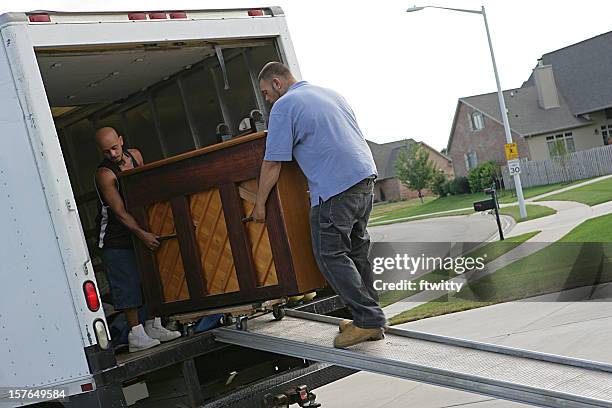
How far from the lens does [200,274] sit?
6.43 metres

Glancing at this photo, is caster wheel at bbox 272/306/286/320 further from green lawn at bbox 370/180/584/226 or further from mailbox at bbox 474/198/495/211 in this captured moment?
green lawn at bbox 370/180/584/226

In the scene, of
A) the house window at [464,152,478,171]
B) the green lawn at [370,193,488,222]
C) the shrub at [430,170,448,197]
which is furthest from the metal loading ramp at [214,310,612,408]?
the house window at [464,152,478,171]

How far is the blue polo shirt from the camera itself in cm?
559

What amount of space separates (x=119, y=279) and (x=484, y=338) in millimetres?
5624

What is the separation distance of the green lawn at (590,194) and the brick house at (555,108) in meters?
12.3

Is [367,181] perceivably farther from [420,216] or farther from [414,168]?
[414,168]

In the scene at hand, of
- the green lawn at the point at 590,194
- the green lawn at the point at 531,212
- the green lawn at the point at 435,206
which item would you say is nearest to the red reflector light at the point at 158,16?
the green lawn at the point at 531,212

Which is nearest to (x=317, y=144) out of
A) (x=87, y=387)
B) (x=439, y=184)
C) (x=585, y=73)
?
(x=87, y=387)

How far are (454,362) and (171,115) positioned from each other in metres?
3.95

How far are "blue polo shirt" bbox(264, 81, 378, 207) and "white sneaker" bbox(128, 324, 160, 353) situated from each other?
1.63 m

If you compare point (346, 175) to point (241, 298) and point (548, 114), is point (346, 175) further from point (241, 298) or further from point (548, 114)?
point (548, 114)

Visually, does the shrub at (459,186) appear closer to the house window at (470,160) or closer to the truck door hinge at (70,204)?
the house window at (470,160)

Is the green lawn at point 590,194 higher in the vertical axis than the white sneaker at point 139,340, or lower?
lower

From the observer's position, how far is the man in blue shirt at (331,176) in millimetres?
5590
